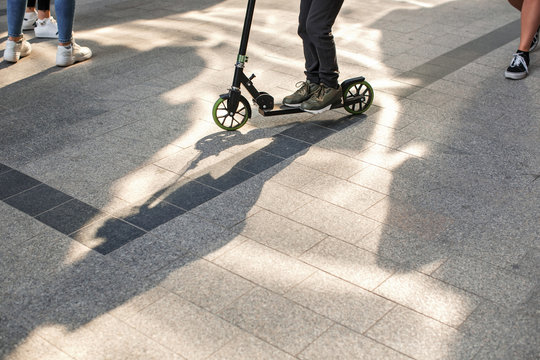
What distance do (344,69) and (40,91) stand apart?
8.44 ft

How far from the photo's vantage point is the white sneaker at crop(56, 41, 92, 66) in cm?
621

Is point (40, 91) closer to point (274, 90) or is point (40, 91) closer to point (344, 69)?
point (274, 90)

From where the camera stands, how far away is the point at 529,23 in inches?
239

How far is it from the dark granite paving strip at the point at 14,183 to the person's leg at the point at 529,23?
424cm

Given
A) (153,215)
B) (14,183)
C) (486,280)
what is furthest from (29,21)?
(486,280)

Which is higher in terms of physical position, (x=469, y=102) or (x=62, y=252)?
Result: (x=469, y=102)

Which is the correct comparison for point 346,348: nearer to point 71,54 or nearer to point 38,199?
point 38,199

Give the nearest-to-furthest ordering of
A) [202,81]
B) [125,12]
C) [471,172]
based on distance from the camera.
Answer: [471,172], [202,81], [125,12]

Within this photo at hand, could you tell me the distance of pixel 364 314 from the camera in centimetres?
298

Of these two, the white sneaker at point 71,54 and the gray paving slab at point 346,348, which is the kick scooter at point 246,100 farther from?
the gray paving slab at point 346,348

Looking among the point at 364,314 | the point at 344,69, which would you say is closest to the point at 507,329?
the point at 364,314

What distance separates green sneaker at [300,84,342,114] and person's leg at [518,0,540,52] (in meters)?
2.12

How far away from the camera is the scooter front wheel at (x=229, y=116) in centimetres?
469

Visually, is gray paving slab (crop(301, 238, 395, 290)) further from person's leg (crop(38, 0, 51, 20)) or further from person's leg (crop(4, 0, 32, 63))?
person's leg (crop(38, 0, 51, 20))
